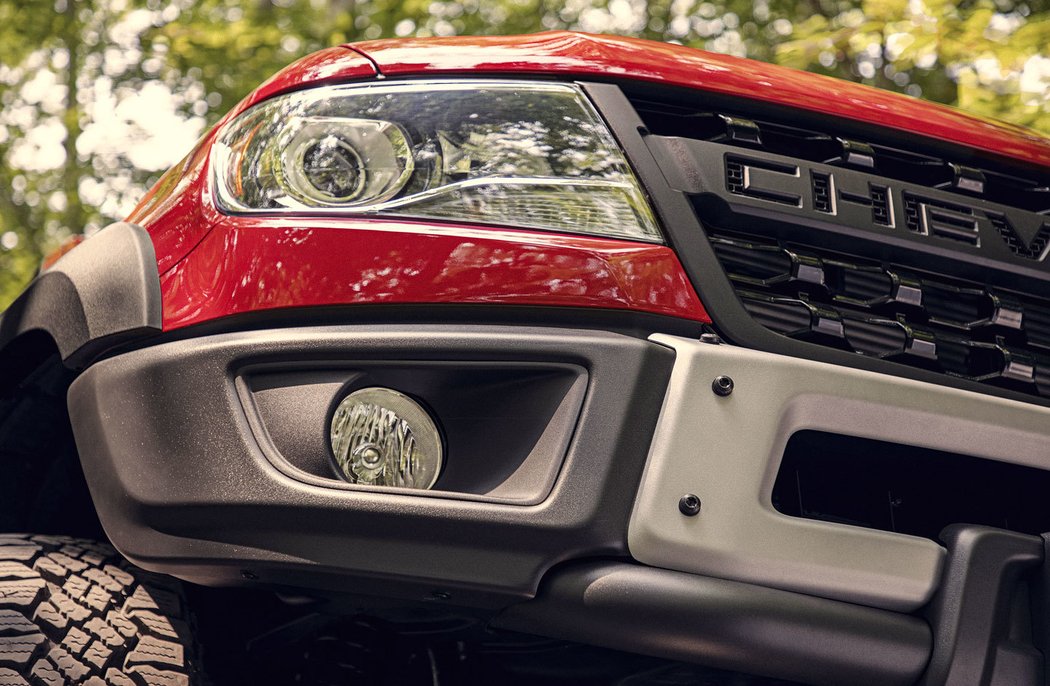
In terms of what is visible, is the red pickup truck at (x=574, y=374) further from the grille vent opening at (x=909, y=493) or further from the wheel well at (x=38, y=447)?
the wheel well at (x=38, y=447)

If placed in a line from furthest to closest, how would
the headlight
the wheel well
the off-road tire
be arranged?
1. the wheel well
2. the off-road tire
3. the headlight

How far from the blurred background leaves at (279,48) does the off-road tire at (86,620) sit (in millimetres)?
3302

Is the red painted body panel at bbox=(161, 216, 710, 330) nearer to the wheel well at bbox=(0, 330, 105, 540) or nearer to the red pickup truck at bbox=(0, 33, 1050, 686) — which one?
the red pickup truck at bbox=(0, 33, 1050, 686)

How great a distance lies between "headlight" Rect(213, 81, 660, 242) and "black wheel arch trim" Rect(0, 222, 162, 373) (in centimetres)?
19

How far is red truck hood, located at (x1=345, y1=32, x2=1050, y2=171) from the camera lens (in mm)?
1655

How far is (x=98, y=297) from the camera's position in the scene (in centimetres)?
171

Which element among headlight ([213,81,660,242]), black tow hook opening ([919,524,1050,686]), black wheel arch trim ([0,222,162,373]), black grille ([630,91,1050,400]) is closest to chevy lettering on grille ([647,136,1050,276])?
black grille ([630,91,1050,400])

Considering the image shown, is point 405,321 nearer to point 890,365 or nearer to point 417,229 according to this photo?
point 417,229

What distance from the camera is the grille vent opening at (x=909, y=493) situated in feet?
5.62

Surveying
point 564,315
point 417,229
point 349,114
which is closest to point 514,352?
point 564,315

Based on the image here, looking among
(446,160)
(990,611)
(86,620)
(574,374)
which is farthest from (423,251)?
(990,611)

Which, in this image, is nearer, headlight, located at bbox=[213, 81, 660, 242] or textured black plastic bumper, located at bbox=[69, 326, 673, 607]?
textured black plastic bumper, located at bbox=[69, 326, 673, 607]

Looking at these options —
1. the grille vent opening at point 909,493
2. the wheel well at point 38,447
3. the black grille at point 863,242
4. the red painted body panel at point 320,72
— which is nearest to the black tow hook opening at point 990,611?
the grille vent opening at point 909,493

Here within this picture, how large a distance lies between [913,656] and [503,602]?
590 mm
